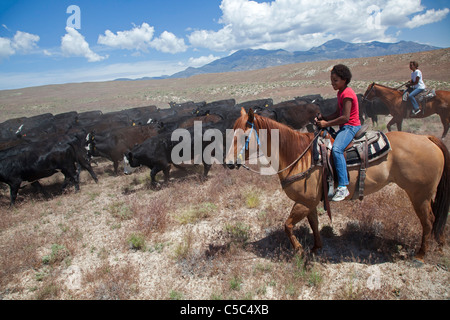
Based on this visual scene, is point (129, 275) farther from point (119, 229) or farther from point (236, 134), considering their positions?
point (236, 134)

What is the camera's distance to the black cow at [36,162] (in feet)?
27.3

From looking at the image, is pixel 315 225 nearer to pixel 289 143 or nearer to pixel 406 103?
pixel 289 143

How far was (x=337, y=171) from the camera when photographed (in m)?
3.79

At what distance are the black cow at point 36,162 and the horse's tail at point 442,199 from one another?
10.6 meters

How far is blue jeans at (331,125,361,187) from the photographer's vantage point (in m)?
3.75

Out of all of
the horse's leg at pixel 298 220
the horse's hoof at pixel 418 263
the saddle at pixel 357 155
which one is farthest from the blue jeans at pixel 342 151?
the horse's hoof at pixel 418 263

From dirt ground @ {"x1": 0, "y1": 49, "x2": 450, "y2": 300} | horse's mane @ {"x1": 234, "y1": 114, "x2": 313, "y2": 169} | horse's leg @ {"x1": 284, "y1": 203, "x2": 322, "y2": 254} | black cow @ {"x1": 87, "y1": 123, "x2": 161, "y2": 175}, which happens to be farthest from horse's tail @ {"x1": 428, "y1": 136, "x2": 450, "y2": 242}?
black cow @ {"x1": 87, "y1": 123, "x2": 161, "y2": 175}

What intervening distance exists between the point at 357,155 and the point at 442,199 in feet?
5.11

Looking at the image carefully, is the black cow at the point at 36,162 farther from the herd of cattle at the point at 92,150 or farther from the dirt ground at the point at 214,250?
the dirt ground at the point at 214,250

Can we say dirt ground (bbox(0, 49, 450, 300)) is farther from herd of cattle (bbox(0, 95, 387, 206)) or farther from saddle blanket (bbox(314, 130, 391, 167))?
saddle blanket (bbox(314, 130, 391, 167))

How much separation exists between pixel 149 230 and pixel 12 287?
2.57m

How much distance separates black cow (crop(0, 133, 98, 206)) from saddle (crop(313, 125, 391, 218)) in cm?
910

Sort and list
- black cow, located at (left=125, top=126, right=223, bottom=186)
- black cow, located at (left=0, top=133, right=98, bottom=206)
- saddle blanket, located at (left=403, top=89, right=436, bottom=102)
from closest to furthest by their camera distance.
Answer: black cow, located at (left=0, top=133, right=98, bottom=206) < black cow, located at (left=125, top=126, right=223, bottom=186) < saddle blanket, located at (left=403, top=89, right=436, bottom=102)
